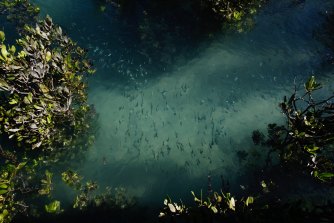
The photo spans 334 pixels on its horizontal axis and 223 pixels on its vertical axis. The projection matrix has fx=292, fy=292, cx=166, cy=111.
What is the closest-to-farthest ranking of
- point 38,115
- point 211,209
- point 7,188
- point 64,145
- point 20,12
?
point 211,209
point 7,188
point 38,115
point 64,145
point 20,12

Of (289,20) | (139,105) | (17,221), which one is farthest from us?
(289,20)

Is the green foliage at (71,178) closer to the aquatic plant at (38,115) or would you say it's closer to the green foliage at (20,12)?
the aquatic plant at (38,115)

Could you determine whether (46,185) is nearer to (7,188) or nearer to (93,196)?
(93,196)

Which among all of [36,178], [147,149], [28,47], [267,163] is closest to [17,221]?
[36,178]

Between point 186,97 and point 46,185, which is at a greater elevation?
point 186,97

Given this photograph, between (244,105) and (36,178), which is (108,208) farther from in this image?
(244,105)

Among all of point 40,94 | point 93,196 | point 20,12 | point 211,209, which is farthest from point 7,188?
point 20,12

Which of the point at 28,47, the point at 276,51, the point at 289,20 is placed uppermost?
the point at 289,20

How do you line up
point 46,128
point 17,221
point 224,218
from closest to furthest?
point 224,218 < point 17,221 < point 46,128
